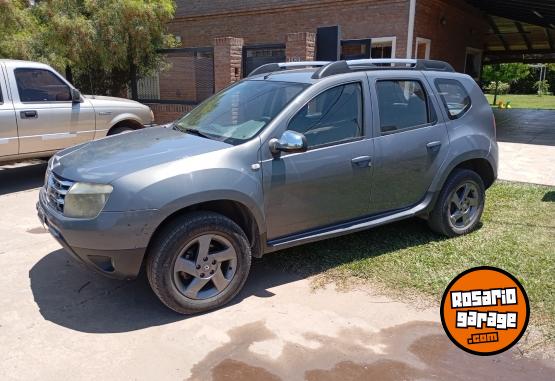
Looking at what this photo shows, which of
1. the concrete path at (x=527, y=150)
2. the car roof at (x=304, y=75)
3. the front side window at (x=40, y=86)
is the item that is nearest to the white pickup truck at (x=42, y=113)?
the front side window at (x=40, y=86)

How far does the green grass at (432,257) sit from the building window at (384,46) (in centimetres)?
822

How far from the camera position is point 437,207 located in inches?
195

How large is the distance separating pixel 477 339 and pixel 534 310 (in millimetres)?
927

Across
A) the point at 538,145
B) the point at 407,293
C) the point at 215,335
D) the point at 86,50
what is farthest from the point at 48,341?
the point at 538,145

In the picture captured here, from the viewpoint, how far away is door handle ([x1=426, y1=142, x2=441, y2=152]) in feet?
15.3

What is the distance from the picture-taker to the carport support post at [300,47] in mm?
10531

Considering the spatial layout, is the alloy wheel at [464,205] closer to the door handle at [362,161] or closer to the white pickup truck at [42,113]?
the door handle at [362,161]

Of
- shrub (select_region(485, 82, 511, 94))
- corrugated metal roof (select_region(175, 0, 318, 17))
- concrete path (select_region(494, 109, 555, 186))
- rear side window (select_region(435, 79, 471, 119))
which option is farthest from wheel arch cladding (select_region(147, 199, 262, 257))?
shrub (select_region(485, 82, 511, 94))

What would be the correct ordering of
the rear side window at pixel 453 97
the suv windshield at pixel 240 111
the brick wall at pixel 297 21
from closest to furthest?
the suv windshield at pixel 240 111 → the rear side window at pixel 453 97 → the brick wall at pixel 297 21

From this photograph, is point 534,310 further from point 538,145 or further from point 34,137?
point 538,145

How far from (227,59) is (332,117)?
782cm

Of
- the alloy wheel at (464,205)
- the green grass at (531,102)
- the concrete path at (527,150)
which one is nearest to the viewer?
the alloy wheel at (464,205)

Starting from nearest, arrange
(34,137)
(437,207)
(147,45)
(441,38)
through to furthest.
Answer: (437,207) → (34,137) → (147,45) → (441,38)

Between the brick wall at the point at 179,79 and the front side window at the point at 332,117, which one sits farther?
the brick wall at the point at 179,79
